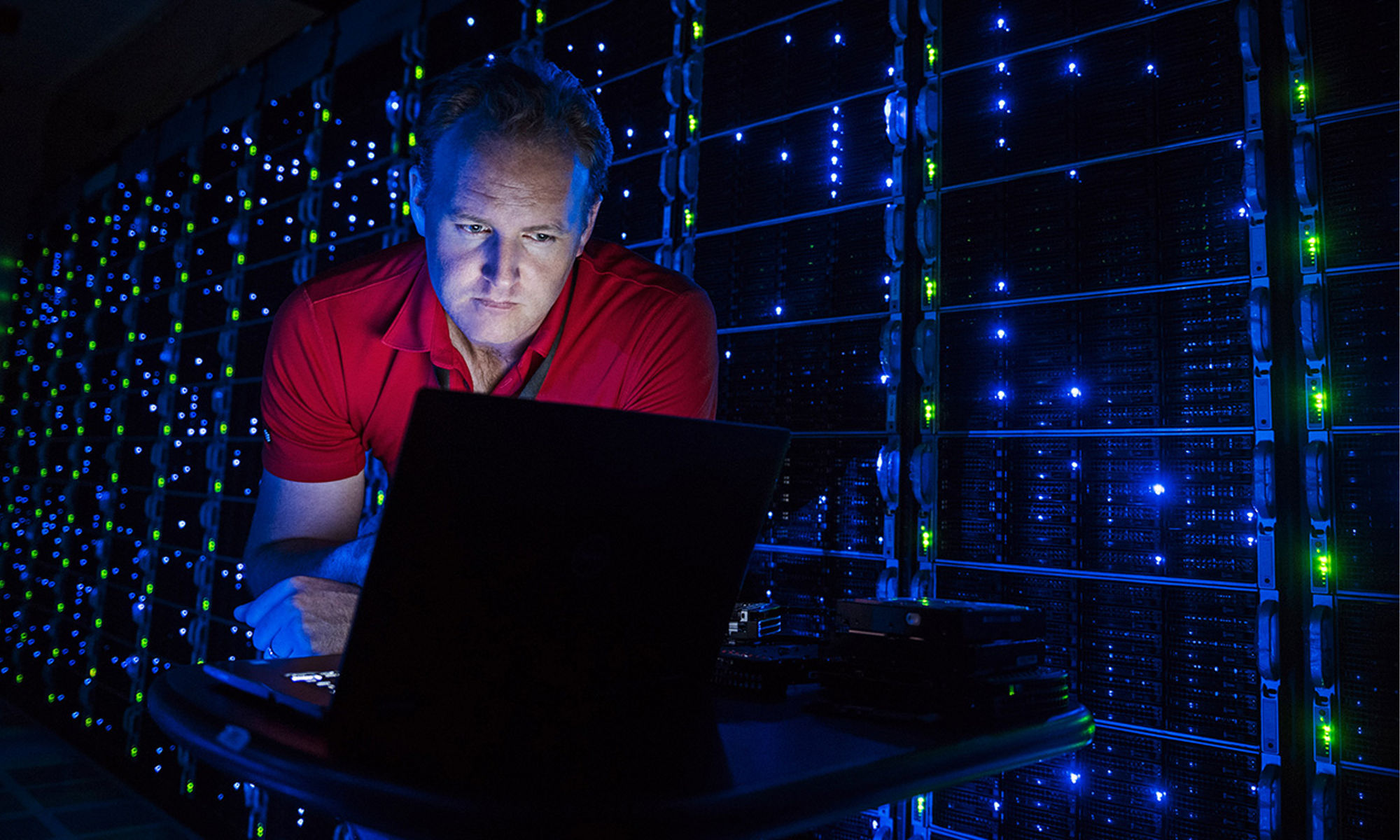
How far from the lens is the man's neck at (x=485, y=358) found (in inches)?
63.8

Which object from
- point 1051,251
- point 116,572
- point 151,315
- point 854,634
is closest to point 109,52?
point 151,315

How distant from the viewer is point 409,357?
159cm

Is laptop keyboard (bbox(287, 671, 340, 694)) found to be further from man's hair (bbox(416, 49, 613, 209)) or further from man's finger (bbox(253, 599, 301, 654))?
man's hair (bbox(416, 49, 613, 209))

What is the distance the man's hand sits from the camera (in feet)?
3.25

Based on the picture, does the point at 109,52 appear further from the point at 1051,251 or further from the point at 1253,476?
the point at 1253,476

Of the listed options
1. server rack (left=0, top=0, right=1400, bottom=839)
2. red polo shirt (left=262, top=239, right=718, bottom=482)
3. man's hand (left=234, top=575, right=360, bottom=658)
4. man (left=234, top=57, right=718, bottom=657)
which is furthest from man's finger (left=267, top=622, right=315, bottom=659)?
server rack (left=0, top=0, right=1400, bottom=839)

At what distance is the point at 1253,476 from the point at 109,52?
6.69 m

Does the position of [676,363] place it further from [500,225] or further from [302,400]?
[302,400]

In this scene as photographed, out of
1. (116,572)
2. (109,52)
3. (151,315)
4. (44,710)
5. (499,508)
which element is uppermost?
(109,52)

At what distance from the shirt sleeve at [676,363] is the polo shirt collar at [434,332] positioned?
0.16 metres

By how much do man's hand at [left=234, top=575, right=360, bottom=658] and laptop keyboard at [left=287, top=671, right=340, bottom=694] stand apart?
0.9 inches

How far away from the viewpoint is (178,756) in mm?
3891

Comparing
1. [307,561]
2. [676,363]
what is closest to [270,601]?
[307,561]

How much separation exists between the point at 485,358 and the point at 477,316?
15 centimetres
